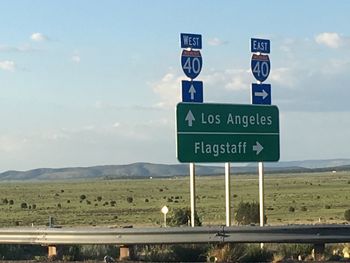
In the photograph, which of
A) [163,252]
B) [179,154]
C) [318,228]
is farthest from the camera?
[179,154]

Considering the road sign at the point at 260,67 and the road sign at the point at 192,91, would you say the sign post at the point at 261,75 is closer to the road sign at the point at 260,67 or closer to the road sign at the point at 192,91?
the road sign at the point at 260,67

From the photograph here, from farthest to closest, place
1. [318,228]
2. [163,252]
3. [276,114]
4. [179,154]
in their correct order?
[276,114], [179,154], [163,252], [318,228]

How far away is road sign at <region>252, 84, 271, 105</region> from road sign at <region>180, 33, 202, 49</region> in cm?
194

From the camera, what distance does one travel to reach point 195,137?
22.0m

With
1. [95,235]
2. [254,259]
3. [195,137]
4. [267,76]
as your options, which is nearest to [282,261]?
[254,259]

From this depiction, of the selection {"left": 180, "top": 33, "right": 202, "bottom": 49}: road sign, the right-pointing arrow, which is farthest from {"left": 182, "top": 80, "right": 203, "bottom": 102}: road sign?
the right-pointing arrow

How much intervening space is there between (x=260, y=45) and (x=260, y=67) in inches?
29.3

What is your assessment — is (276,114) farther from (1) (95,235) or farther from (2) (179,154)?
(1) (95,235)

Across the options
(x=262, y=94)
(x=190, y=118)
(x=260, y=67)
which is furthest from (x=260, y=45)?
(x=190, y=118)

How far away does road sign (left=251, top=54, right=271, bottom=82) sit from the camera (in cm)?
2375

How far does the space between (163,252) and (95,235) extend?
1952 mm

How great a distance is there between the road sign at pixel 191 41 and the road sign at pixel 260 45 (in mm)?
1672

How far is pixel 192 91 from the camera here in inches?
879

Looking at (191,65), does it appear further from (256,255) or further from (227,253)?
(227,253)
